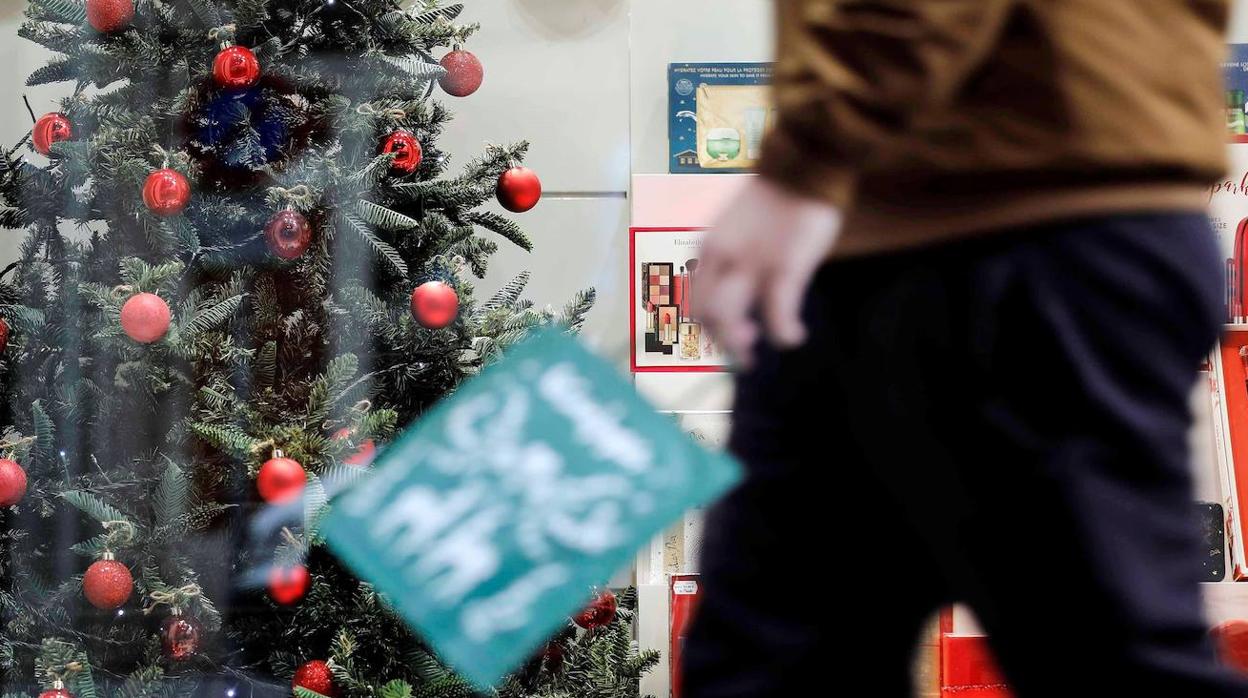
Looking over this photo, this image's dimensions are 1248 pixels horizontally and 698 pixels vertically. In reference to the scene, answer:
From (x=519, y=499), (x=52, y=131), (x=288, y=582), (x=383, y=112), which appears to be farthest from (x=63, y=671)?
(x=519, y=499)

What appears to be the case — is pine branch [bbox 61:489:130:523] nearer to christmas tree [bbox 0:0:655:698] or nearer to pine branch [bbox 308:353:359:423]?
christmas tree [bbox 0:0:655:698]

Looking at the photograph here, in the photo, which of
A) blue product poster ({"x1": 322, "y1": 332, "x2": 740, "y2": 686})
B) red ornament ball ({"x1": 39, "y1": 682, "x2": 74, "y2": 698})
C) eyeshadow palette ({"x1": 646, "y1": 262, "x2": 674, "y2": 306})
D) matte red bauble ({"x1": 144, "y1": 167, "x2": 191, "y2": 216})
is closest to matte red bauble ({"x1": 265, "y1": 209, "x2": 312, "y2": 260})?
matte red bauble ({"x1": 144, "y1": 167, "x2": 191, "y2": 216})

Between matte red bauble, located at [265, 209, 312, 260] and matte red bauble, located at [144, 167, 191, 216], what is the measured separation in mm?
114

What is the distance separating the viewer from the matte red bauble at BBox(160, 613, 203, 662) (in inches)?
56.0

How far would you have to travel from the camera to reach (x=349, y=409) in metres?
1.45

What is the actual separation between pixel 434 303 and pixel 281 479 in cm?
30

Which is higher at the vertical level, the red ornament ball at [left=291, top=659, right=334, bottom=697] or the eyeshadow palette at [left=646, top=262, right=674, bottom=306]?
the eyeshadow palette at [left=646, top=262, right=674, bottom=306]

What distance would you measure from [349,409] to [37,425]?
1.44 feet

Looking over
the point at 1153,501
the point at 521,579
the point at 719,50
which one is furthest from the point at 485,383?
the point at 719,50

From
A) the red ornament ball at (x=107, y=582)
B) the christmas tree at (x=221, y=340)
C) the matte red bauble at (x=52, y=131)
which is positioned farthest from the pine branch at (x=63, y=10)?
the red ornament ball at (x=107, y=582)

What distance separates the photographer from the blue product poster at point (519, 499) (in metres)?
0.54

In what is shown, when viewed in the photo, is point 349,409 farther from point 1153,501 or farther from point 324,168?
point 1153,501

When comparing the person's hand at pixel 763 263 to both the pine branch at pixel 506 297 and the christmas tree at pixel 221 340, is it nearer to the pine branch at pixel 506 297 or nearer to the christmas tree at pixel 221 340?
the christmas tree at pixel 221 340

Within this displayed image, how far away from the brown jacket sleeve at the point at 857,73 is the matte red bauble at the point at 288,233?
1.06 m
